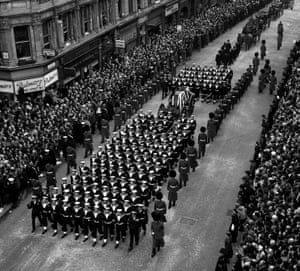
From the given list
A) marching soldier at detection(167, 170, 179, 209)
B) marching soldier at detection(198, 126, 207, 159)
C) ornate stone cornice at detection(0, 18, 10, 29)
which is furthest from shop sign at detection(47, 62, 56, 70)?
marching soldier at detection(167, 170, 179, 209)

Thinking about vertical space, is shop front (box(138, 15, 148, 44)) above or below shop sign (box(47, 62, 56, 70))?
below

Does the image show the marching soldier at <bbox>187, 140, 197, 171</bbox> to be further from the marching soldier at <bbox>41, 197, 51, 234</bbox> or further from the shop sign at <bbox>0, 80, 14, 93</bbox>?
the shop sign at <bbox>0, 80, 14, 93</bbox>

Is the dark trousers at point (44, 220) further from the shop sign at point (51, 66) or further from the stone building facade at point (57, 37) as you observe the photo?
the shop sign at point (51, 66)

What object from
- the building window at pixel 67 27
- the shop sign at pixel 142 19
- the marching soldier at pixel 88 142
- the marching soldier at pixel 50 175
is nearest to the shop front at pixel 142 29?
the shop sign at pixel 142 19

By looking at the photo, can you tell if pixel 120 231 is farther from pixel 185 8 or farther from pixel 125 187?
pixel 185 8

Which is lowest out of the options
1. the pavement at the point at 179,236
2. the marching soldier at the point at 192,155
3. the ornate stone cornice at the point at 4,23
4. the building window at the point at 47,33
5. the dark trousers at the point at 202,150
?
the pavement at the point at 179,236
